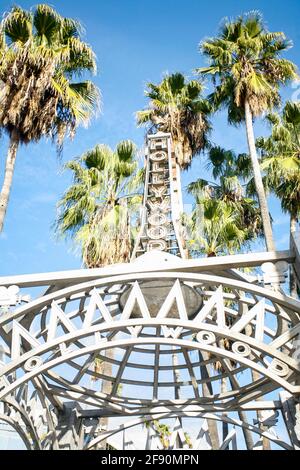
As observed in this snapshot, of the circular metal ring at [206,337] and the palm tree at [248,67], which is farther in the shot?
the palm tree at [248,67]

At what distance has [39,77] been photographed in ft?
36.6

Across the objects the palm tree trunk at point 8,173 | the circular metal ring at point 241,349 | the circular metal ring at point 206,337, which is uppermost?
the palm tree trunk at point 8,173

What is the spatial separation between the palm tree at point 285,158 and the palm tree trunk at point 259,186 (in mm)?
1590

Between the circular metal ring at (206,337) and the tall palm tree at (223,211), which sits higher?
the tall palm tree at (223,211)

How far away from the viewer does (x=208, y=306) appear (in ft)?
18.0

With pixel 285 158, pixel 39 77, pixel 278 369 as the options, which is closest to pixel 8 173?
pixel 39 77

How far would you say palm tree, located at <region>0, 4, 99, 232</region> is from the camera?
10906mm

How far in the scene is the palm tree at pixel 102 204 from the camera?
1365 cm

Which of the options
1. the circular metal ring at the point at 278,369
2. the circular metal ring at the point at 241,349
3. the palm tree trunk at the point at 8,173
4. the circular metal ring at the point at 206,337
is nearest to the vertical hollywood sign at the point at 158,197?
the circular metal ring at the point at 206,337

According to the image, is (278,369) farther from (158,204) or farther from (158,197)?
(158,197)

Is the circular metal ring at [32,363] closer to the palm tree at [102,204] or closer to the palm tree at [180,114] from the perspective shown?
the palm tree at [102,204]

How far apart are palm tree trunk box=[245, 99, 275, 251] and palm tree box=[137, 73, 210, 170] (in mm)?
2023

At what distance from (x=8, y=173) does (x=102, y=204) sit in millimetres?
4460

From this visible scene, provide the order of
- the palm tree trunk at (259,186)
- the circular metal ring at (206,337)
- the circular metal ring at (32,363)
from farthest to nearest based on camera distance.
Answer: the palm tree trunk at (259,186) < the circular metal ring at (32,363) < the circular metal ring at (206,337)
